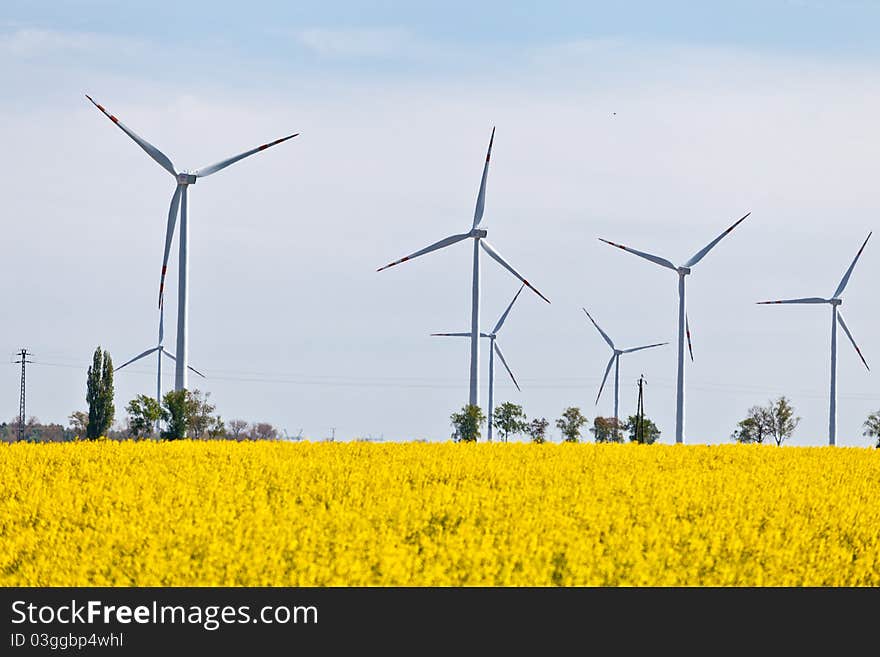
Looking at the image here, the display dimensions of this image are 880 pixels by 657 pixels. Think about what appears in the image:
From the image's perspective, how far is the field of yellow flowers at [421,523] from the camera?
17.5 metres

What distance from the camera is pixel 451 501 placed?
75.4ft

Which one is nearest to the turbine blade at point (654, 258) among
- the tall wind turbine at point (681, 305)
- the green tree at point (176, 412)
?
the tall wind turbine at point (681, 305)

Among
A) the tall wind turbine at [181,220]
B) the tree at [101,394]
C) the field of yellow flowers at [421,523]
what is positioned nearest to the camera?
the field of yellow flowers at [421,523]

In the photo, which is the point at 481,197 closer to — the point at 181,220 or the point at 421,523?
the point at 181,220

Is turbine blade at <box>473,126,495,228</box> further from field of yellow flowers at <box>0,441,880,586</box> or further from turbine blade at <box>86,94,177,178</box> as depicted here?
field of yellow flowers at <box>0,441,880,586</box>

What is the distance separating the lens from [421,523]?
20.8 m

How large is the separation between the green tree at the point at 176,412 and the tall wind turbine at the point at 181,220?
66 centimetres

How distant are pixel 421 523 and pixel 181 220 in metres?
51.3

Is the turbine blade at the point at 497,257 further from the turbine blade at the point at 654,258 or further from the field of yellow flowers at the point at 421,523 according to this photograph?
the field of yellow flowers at the point at 421,523

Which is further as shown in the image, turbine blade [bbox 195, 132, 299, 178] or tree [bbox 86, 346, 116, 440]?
tree [bbox 86, 346, 116, 440]

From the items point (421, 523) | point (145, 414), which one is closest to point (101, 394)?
point (145, 414)

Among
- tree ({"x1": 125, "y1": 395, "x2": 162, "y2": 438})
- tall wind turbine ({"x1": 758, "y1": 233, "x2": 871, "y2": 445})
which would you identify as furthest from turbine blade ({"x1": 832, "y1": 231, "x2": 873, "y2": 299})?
tree ({"x1": 125, "y1": 395, "x2": 162, "y2": 438})

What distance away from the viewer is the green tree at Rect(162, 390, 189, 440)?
220 ft

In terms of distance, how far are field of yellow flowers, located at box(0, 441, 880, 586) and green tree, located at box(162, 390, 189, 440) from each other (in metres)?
33.3
